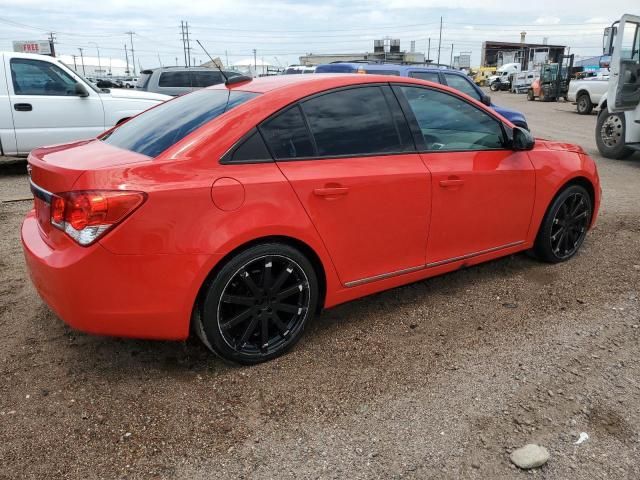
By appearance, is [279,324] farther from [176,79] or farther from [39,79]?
[176,79]

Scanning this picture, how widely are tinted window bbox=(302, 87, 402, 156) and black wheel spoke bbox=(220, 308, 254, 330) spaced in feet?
3.25

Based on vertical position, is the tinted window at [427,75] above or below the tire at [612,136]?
above

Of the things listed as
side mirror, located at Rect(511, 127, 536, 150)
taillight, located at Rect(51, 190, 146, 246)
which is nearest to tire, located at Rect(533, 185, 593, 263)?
side mirror, located at Rect(511, 127, 536, 150)

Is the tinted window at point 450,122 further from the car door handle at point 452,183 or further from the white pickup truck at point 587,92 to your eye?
the white pickup truck at point 587,92

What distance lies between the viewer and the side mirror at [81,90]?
316 inches

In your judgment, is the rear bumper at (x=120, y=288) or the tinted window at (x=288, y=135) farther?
the tinted window at (x=288, y=135)

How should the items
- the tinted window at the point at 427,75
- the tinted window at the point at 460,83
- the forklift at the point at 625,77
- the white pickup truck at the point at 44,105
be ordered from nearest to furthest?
the white pickup truck at the point at 44,105 < the forklift at the point at 625,77 < the tinted window at the point at 427,75 < the tinted window at the point at 460,83

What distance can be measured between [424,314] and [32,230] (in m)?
2.51

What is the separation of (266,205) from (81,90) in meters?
6.61

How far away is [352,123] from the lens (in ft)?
10.5

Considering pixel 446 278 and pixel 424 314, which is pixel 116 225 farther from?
pixel 446 278

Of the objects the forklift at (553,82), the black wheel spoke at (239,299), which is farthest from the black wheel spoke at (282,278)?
the forklift at (553,82)

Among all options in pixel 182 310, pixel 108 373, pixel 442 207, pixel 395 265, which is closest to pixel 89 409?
pixel 108 373

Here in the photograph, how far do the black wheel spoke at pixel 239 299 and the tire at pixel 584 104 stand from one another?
21484 millimetres
